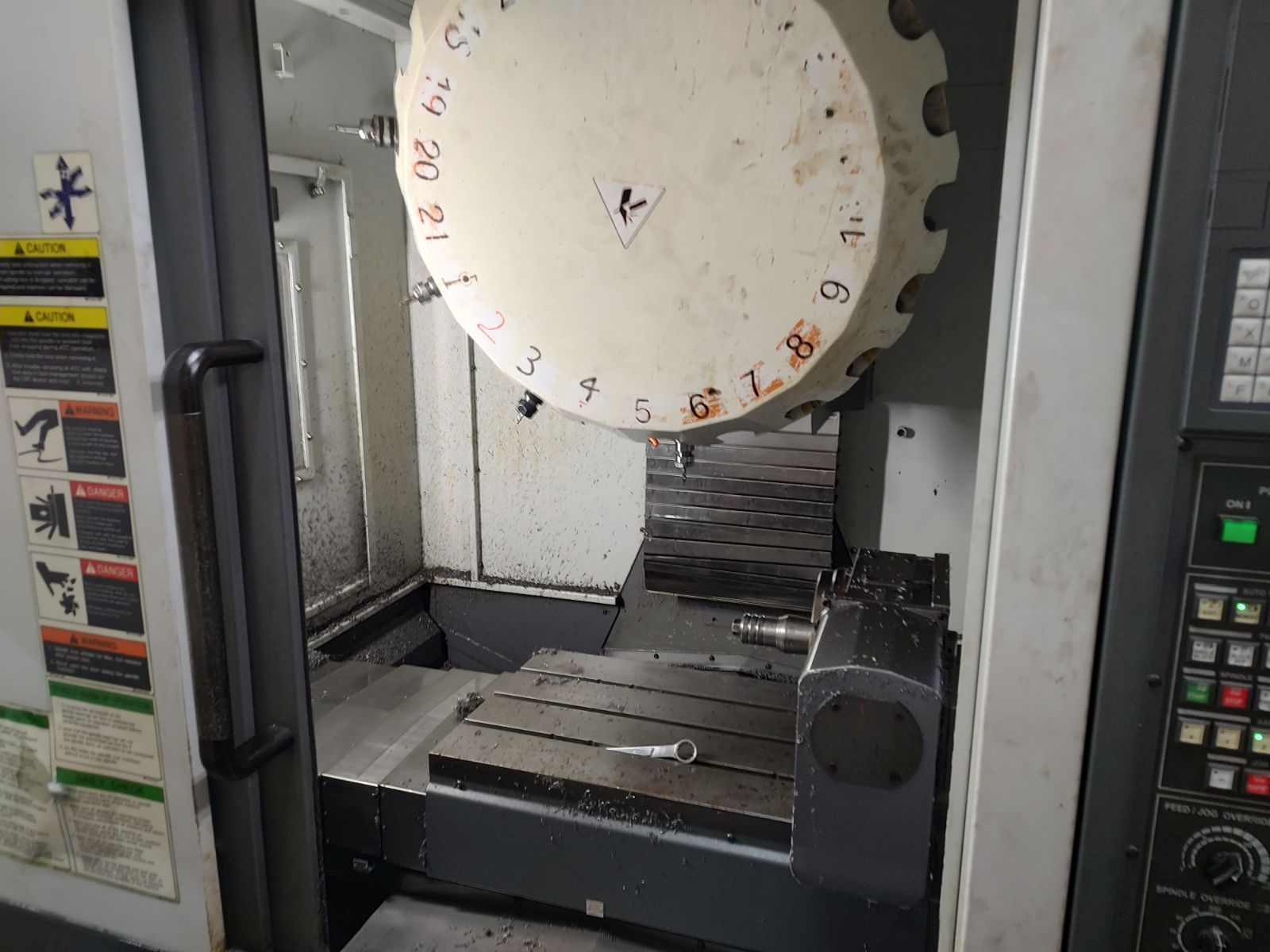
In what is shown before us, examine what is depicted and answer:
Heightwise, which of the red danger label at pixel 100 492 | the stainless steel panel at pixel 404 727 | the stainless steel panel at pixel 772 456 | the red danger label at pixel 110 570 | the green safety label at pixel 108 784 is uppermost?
the red danger label at pixel 100 492

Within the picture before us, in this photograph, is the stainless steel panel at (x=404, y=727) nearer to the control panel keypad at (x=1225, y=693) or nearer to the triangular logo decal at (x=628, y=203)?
the triangular logo decal at (x=628, y=203)

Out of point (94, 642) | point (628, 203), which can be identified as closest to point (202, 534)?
point (94, 642)

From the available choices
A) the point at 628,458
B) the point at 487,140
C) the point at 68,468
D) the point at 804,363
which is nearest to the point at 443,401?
the point at 628,458

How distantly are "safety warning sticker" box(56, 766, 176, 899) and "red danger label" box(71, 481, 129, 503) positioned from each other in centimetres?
40

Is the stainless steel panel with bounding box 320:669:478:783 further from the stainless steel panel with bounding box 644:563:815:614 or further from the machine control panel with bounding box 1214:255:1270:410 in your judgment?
the machine control panel with bounding box 1214:255:1270:410

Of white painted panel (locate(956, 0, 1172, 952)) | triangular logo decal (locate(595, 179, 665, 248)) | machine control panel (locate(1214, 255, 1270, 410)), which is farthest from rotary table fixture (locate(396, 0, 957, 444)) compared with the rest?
machine control panel (locate(1214, 255, 1270, 410))

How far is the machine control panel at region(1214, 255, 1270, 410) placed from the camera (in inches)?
25.7

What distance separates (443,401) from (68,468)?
1147 mm

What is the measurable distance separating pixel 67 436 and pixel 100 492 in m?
0.08

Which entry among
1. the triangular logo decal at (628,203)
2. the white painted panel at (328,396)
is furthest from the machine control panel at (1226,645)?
the white painted panel at (328,396)

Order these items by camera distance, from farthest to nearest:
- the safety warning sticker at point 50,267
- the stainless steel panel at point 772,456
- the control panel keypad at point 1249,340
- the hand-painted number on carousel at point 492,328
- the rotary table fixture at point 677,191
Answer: the stainless steel panel at point 772,456 → the safety warning sticker at point 50,267 → the hand-painted number on carousel at point 492,328 → the rotary table fixture at point 677,191 → the control panel keypad at point 1249,340

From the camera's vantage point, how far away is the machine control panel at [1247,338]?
65 centimetres

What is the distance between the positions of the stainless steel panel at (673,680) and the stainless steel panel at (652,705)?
0.02 m

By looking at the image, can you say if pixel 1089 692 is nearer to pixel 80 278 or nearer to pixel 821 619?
pixel 821 619
